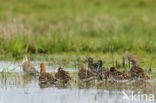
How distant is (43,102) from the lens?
874 centimetres

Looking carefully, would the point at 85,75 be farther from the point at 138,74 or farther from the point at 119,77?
the point at 138,74

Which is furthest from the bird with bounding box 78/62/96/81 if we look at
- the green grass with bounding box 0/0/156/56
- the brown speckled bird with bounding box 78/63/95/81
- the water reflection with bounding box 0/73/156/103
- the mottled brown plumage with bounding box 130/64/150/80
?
the green grass with bounding box 0/0/156/56

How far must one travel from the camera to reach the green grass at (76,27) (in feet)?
53.1

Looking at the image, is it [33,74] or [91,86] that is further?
[33,74]

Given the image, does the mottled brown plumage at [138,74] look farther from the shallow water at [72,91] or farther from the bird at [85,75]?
the bird at [85,75]

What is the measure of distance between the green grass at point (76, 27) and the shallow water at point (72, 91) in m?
4.99

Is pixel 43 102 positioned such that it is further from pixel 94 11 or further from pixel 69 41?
pixel 94 11

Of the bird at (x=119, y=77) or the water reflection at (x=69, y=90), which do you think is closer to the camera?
the water reflection at (x=69, y=90)

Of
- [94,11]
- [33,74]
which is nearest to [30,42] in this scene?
[33,74]

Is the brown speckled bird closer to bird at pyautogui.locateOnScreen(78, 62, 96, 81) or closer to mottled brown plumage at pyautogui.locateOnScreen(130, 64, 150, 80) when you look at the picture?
bird at pyautogui.locateOnScreen(78, 62, 96, 81)

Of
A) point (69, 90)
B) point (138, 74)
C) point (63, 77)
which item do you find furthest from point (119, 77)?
point (69, 90)

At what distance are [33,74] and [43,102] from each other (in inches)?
146

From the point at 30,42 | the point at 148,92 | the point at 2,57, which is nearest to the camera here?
the point at 148,92

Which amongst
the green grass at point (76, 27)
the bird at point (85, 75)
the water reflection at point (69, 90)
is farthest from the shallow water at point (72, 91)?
the green grass at point (76, 27)
